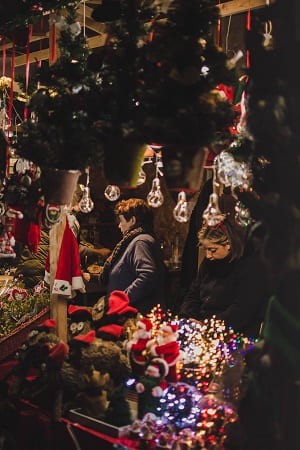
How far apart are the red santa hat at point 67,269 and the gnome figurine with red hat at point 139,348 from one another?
1483 millimetres

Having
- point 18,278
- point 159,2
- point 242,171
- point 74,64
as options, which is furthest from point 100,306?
point 18,278

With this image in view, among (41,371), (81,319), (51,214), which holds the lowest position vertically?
(41,371)

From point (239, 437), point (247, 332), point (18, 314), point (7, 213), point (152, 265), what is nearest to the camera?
point (239, 437)

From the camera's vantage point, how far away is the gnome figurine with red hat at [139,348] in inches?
83.4

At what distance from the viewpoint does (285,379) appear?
58.3 inches

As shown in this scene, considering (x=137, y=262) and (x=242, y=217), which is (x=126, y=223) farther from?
(x=242, y=217)

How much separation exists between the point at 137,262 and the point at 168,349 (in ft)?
4.66

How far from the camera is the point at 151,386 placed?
2.03 m

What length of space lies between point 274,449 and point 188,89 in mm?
1083

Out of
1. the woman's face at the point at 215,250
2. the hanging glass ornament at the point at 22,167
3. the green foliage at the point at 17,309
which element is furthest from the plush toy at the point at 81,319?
the green foliage at the point at 17,309

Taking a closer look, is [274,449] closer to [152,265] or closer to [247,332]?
[247,332]

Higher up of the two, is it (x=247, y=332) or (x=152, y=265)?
(x=152, y=265)

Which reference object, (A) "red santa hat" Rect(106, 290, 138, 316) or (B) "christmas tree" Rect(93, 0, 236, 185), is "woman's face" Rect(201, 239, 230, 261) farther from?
(B) "christmas tree" Rect(93, 0, 236, 185)

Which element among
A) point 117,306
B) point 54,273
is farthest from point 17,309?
point 117,306
